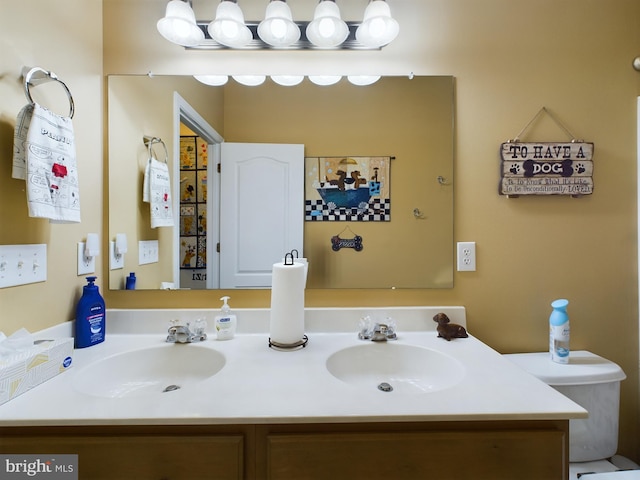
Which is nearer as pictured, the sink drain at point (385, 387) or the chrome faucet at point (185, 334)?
the sink drain at point (385, 387)

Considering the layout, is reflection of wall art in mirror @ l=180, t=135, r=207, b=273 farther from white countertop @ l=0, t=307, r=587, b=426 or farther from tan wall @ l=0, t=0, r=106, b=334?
white countertop @ l=0, t=307, r=587, b=426

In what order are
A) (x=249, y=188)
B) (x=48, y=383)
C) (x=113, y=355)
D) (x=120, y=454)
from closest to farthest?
(x=120, y=454) → (x=48, y=383) → (x=113, y=355) → (x=249, y=188)

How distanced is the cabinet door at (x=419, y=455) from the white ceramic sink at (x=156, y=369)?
0.41 metres

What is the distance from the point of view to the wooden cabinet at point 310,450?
2.04ft

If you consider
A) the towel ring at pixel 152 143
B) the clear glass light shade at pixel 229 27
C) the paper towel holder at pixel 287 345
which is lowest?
the paper towel holder at pixel 287 345

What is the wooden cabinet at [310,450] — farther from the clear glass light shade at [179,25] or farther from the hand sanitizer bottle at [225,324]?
the clear glass light shade at [179,25]

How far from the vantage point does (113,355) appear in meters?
0.94

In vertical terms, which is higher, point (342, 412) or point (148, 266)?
point (148, 266)

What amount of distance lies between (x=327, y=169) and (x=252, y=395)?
2.70 feet

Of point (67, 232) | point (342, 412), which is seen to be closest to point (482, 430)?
point (342, 412)

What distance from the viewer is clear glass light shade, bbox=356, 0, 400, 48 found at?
3.46ft

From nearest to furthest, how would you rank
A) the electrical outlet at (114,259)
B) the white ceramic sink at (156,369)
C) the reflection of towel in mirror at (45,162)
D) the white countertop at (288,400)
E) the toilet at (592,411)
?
the white countertop at (288,400) → the reflection of towel in mirror at (45,162) → the white ceramic sink at (156,369) → the toilet at (592,411) → the electrical outlet at (114,259)

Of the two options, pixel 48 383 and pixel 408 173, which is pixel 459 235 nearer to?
pixel 408 173

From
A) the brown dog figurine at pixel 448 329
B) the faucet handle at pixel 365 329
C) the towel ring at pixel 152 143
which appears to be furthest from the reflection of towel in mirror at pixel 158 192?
the brown dog figurine at pixel 448 329
